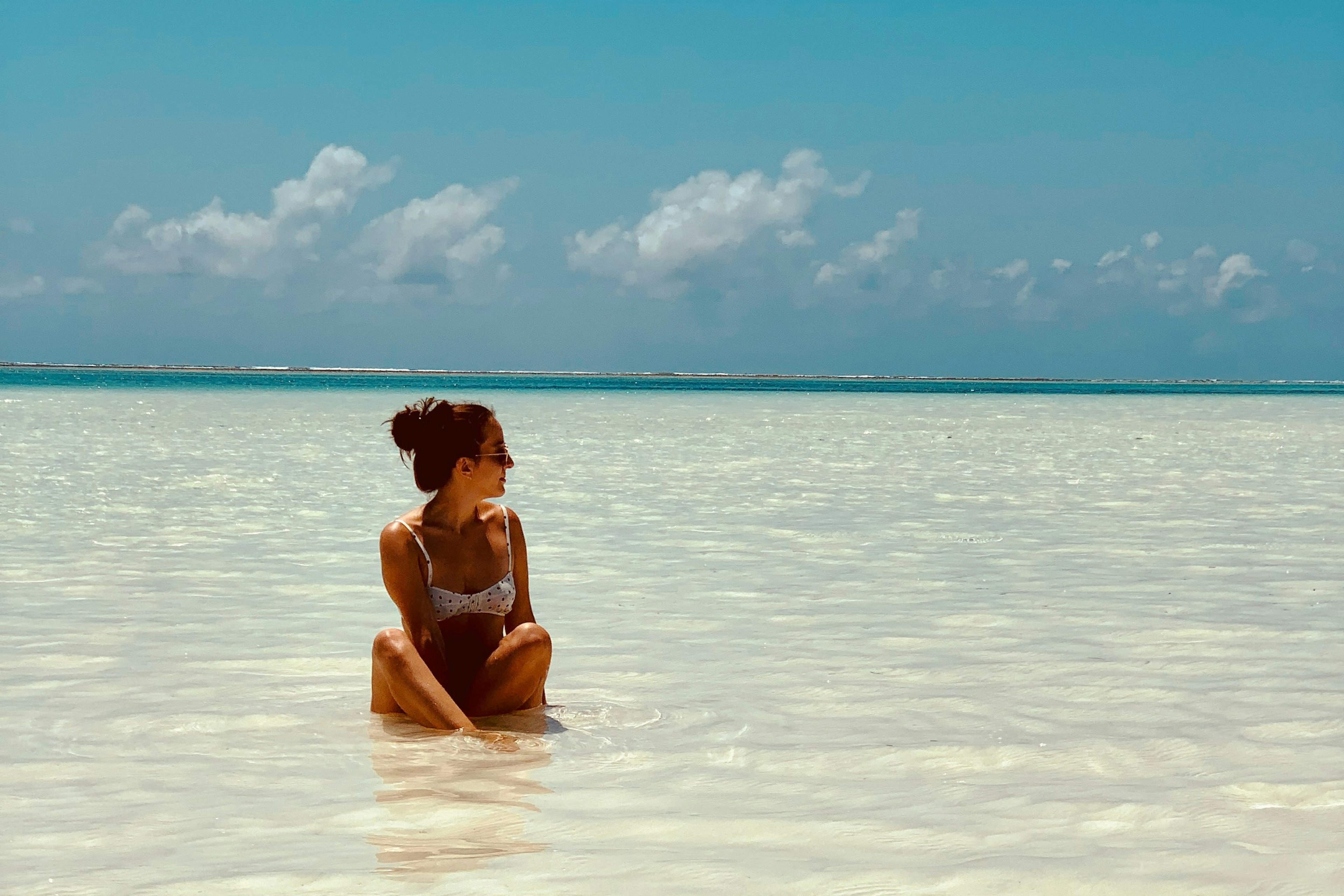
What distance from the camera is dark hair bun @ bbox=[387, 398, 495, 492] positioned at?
13.9 feet

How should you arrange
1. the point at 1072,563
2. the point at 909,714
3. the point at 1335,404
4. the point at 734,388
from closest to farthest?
the point at 909,714 < the point at 1072,563 < the point at 1335,404 < the point at 734,388

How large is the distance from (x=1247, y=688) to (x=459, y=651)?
2705 millimetres

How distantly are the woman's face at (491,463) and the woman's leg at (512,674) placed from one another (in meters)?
0.46


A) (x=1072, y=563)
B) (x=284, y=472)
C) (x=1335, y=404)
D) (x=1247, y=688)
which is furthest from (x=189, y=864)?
(x=1335, y=404)

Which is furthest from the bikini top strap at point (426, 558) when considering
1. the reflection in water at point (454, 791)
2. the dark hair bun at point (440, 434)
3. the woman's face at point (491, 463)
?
the reflection in water at point (454, 791)

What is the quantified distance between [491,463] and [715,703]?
1.16 meters

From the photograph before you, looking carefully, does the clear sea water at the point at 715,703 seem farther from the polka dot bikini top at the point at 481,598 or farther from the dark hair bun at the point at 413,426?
the dark hair bun at the point at 413,426

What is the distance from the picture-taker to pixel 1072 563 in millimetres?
7848

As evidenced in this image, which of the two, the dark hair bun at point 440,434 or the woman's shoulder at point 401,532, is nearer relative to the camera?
the dark hair bun at point 440,434

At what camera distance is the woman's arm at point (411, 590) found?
4324mm

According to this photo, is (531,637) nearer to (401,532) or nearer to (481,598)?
(481,598)

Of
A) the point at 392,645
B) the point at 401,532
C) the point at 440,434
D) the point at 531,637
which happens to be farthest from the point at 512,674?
the point at 440,434

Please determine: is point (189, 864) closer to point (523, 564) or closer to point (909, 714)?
point (523, 564)

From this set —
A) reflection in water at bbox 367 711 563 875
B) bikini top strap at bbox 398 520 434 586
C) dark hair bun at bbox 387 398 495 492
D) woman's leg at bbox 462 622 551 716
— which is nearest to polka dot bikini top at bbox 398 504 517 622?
bikini top strap at bbox 398 520 434 586
